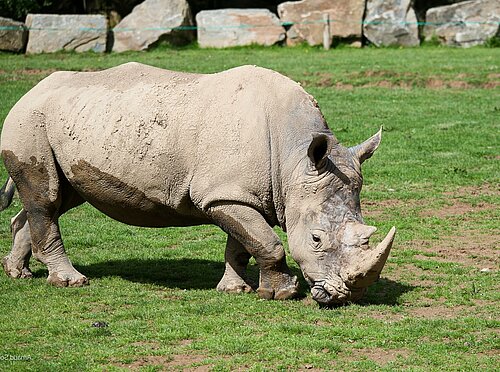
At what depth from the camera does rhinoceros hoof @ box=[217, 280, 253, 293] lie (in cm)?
977

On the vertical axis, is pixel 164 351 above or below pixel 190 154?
below

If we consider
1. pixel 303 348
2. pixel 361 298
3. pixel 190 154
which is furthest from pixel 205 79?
pixel 303 348

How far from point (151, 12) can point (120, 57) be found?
8.81 feet

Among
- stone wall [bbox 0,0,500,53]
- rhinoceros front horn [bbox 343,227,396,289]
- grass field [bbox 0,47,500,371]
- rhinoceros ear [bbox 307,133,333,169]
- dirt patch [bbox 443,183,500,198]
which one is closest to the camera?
grass field [bbox 0,47,500,371]

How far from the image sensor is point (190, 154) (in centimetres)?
947

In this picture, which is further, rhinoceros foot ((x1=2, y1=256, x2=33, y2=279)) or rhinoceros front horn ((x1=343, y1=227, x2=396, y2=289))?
Answer: rhinoceros foot ((x1=2, y1=256, x2=33, y2=279))

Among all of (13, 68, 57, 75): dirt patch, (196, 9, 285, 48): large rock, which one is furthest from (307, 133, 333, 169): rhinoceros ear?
(196, 9, 285, 48): large rock

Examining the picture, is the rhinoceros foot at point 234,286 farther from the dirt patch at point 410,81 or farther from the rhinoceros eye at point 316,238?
the dirt patch at point 410,81

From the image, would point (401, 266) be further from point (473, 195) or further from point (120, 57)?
point (120, 57)

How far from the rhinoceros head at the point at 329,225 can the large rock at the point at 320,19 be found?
18.5m

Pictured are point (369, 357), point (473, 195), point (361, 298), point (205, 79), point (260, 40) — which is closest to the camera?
point (369, 357)

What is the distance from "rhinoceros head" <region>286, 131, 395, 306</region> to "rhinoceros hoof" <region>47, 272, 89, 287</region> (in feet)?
7.38

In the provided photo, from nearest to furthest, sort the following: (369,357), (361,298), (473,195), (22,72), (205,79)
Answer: (369,357), (361,298), (205,79), (473,195), (22,72)

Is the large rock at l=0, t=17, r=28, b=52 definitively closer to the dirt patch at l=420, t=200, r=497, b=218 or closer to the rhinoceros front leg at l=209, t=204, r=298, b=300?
the dirt patch at l=420, t=200, r=497, b=218
